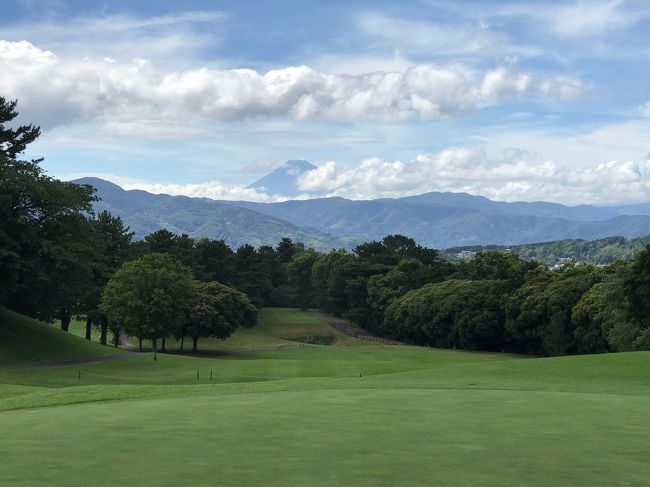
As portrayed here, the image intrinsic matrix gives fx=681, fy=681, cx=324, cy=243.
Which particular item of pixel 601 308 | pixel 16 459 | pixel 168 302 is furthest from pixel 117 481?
pixel 601 308

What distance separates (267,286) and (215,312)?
4780cm

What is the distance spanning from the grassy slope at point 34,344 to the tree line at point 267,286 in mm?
1438

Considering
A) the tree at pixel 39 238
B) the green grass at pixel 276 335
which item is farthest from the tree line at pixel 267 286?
the green grass at pixel 276 335

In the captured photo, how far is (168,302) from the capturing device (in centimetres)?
6256

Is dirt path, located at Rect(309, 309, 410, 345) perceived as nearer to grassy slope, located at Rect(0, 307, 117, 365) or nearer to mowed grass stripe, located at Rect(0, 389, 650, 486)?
grassy slope, located at Rect(0, 307, 117, 365)

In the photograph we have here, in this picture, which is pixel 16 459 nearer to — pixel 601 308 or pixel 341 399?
pixel 341 399

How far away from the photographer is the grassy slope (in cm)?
4743

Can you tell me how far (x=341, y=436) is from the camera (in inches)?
474

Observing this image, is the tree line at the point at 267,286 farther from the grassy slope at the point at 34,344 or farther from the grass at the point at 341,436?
the grass at the point at 341,436

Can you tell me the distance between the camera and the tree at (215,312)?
8150cm

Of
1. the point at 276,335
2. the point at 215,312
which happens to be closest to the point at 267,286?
the point at 276,335

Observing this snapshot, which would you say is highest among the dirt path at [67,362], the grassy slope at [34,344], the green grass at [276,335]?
the grassy slope at [34,344]

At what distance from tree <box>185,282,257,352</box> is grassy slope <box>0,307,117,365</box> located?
23.8 m

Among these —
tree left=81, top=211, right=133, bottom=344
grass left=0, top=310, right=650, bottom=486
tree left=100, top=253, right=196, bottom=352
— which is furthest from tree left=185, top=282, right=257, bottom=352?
grass left=0, top=310, right=650, bottom=486
